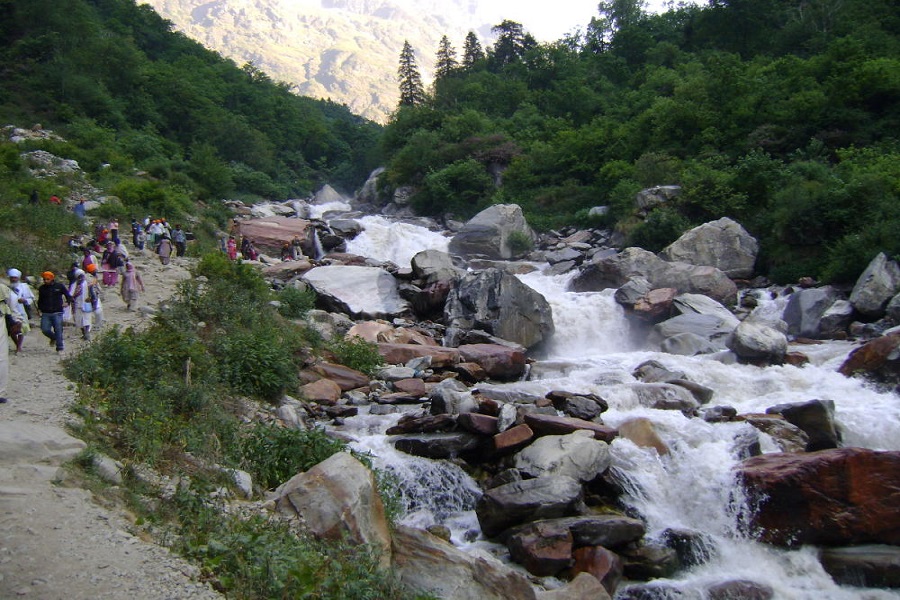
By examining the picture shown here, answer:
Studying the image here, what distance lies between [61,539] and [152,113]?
47.0 metres

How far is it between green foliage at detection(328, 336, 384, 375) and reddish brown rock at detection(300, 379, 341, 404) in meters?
1.45

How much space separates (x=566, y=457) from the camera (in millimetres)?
9672

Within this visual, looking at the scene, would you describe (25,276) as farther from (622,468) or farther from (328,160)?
(328,160)

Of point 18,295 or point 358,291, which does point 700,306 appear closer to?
point 358,291

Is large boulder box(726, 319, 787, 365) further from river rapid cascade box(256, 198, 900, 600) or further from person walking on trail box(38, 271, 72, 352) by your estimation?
person walking on trail box(38, 271, 72, 352)

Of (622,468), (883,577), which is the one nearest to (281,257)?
(622,468)

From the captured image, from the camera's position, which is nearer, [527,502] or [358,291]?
[527,502]

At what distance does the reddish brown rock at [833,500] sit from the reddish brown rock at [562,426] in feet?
8.23

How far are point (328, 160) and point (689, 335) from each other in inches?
2138

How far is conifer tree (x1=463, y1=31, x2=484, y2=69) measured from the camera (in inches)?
2525

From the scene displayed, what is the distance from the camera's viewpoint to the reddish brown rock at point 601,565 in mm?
7988

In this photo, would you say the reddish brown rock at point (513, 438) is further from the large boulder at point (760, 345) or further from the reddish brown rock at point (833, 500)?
the large boulder at point (760, 345)

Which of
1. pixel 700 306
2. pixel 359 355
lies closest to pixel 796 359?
pixel 700 306

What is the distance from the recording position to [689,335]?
17.3 meters
